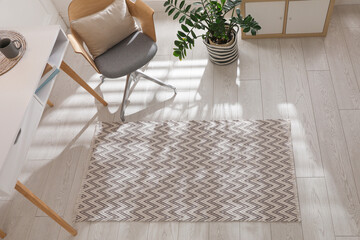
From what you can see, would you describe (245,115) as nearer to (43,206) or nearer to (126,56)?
(126,56)

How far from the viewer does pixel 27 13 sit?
128 inches

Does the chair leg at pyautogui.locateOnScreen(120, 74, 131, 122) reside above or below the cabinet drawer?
below

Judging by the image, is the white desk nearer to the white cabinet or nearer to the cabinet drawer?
the cabinet drawer

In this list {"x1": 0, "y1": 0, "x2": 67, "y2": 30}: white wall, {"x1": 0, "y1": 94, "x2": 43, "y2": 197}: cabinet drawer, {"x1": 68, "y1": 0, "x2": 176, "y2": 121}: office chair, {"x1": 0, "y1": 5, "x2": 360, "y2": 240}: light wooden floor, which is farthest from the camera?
{"x1": 0, "y1": 0, "x2": 67, "y2": 30}: white wall

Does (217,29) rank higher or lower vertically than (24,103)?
lower

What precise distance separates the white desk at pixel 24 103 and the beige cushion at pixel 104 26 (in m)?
0.17

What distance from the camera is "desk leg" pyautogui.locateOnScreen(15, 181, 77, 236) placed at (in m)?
2.00

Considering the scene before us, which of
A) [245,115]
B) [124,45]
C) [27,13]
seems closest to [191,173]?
[245,115]

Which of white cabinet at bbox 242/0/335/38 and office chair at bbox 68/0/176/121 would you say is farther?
white cabinet at bbox 242/0/335/38

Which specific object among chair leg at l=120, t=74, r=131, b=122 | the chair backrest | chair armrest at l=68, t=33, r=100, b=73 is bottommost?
chair leg at l=120, t=74, r=131, b=122

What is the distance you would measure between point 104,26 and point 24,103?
87 cm

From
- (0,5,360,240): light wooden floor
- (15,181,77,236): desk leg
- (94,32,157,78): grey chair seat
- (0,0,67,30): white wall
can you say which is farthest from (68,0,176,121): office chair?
(15,181,77,236): desk leg

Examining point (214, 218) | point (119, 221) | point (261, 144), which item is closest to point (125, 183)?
point (119, 221)

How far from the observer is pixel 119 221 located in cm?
244
